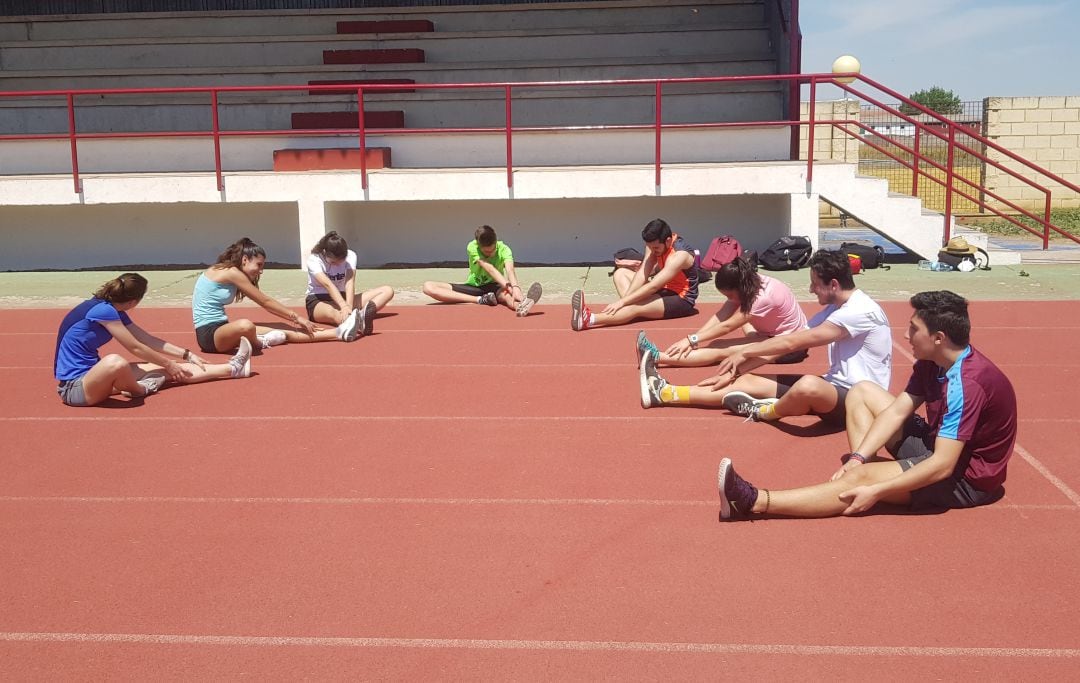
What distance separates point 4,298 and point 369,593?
10651 millimetres

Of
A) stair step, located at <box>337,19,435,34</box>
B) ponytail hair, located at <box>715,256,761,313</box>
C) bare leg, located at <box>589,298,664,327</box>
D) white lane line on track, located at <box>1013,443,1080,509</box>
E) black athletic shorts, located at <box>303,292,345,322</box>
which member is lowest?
white lane line on track, located at <box>1013,443,1080,509</box>

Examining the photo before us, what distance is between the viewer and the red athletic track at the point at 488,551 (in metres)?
3.84

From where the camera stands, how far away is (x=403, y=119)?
1805cm

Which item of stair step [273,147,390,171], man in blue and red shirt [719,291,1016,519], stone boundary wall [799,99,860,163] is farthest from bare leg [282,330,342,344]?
stone boundary wall [799,99,860,163]

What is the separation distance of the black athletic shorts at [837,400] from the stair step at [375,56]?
14169 millimetres

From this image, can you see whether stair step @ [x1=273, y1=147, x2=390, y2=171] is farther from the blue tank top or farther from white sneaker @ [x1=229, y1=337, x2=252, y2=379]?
white sneaker @ [x1=229, y1=337, x2=252, y2=379]

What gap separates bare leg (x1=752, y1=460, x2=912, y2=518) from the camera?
4949 millimetres

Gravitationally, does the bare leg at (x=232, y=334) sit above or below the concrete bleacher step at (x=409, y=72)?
below

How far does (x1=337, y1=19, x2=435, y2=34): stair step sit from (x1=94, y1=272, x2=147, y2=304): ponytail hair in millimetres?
14102

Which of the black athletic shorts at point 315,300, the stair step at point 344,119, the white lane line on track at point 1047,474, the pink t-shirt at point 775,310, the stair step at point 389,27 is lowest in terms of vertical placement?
the white lane line on track at point 1047,474

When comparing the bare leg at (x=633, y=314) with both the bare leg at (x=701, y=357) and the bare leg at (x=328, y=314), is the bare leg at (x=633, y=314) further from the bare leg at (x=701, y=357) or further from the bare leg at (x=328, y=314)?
the bare leg at (x=328, y=314)

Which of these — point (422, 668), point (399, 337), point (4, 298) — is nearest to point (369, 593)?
point (422, 668)

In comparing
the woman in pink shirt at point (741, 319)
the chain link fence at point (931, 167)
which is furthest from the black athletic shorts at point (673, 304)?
the chain link fence at point (931, 167)

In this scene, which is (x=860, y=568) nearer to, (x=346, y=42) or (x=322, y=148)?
(x=322, y=148)
